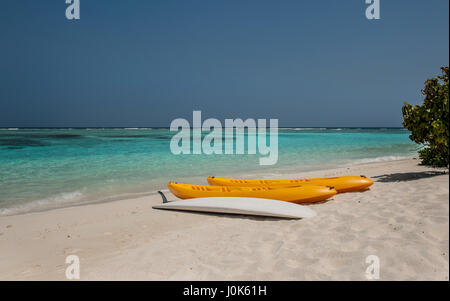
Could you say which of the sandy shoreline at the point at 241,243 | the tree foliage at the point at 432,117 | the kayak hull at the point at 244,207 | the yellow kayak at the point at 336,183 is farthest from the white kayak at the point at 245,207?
the tree foliage at the point at 432,117

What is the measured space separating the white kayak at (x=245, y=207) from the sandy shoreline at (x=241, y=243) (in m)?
0.13

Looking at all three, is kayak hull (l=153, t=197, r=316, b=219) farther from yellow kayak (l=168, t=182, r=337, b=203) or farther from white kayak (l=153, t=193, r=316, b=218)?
yellow kayak (l=168, t=182, r=337, b=203)

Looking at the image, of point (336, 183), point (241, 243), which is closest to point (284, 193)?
point (336, 183)

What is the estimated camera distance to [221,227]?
14.1 feet

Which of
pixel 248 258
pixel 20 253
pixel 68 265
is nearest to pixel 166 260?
pixel 248 258

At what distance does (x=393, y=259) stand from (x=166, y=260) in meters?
2.26

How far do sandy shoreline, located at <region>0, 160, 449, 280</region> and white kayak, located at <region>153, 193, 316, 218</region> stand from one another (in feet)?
0.44

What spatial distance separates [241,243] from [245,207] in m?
1.38

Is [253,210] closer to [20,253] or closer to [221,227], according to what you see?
[221,227]

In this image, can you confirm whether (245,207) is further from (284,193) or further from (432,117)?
(432,117)

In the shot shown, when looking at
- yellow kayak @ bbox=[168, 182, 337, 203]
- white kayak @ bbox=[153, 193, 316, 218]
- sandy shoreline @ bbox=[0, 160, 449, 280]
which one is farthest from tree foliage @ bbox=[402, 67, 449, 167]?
white kayak @ bbox=[153, 193, 316, 218]

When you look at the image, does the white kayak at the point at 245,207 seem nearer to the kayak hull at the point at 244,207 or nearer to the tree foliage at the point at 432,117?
the kayak hull at the point at 244,207

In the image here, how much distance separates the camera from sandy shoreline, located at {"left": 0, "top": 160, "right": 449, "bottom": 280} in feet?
8.52

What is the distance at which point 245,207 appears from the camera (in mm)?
4855
